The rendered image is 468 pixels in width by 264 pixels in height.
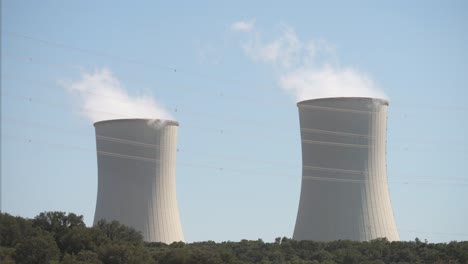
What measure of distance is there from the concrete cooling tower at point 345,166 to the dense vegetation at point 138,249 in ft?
3.65

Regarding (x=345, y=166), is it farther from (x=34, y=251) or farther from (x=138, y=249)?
(x=34, y=251)

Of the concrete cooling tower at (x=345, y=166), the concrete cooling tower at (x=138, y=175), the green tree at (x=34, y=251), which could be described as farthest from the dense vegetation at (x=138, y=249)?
the concrete cooling tower at (x=345, y=166)

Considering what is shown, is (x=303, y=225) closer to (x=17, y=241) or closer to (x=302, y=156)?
(x=302, y=156)

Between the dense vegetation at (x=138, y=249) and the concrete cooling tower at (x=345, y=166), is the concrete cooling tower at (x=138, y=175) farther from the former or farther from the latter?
the concrete cooling tower at (x=345, y=166)

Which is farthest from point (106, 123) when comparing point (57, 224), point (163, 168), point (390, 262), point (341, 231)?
point (390, 262)

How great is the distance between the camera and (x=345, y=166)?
24.0m

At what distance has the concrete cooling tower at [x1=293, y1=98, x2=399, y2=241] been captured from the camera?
23797mm

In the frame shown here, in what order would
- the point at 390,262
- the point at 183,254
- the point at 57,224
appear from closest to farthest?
the point at 183,254
the point at 57,224
the point at 390,262

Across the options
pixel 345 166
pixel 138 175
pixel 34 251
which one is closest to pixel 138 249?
pixel 34 251

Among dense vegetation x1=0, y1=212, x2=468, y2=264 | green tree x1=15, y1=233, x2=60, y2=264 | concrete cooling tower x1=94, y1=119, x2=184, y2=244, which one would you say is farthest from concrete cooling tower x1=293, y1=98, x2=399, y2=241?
green tree x1=15, y1=233, x2=60, y2=264

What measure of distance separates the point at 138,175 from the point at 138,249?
18.7 ft

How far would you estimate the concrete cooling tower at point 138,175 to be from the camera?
1017 inches

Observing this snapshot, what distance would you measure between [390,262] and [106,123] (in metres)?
8.71

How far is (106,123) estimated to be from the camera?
85.0 ft
